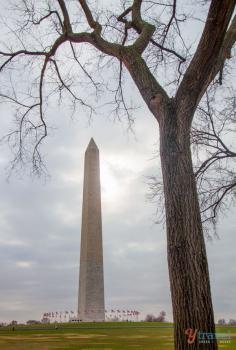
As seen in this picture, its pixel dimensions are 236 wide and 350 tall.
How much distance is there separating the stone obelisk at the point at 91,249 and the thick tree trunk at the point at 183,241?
29443mm

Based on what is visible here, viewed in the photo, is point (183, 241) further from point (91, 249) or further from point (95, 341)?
point (91, 249)

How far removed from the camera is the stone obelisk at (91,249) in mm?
33125

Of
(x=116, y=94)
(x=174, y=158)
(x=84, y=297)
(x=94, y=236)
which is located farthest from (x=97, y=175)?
(x=174, y=158)

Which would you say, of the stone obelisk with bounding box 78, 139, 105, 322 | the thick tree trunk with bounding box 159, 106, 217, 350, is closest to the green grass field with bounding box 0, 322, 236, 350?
the thick tree trunk with bounding box 159, 106, 217, 350

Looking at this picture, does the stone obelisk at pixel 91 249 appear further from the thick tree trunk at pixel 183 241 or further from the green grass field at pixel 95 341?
the thick tree trunk at pixel 183 241

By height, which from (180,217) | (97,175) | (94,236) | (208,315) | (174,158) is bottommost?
(208,315)

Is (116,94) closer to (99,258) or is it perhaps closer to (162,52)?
(162,52)

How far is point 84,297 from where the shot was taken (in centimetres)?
3306

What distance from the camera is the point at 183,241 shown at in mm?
3883

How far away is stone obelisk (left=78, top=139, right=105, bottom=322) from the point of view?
33.1m

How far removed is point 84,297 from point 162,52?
29.2 metres

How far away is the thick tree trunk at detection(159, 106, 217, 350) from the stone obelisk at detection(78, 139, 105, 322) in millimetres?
29443

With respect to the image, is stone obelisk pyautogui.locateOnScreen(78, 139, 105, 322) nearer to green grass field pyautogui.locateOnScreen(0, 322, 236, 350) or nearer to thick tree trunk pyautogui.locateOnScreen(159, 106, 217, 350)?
green grass field pyautogui.locateOnScreen(0, 322, 236, 350)

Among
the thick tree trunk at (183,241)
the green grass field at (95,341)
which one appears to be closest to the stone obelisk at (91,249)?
the green grass field at (95,341)
